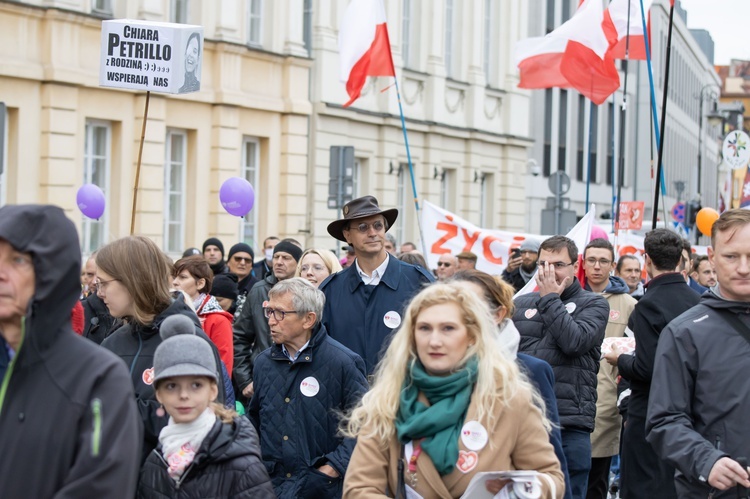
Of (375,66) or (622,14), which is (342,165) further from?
(622,14)

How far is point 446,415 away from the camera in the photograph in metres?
4.31

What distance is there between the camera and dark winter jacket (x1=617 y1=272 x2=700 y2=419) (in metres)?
7.30

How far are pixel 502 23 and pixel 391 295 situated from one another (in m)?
28.3

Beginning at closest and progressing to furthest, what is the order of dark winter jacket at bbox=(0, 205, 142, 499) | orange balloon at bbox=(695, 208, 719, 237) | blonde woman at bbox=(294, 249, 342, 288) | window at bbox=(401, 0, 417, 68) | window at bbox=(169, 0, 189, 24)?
dark winter jacket at bbox=(0, 205, 142, 499) < blonde woman at bbox=(294, 249, 342, 288) < orange balloon at bbox=(695, 208, 719, 237) < window at bbox=(169, 0, 189, 24) < window at bbox=(401, 0, 417, 68)

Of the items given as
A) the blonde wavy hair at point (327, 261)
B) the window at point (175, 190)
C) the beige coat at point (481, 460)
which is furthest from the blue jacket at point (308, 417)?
the window at point (175, 190)

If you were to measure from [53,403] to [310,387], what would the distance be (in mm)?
2874

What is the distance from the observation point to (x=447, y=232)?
16.6 metres

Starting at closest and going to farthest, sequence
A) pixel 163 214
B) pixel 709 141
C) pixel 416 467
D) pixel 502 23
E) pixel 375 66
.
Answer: pixel 416 467 < pixel 375 66 < pixel 163 214 < pixel 502 23 < pixel 709 141

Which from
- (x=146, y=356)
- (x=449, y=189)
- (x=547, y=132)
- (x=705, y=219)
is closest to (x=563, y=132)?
(x=547, y=132)

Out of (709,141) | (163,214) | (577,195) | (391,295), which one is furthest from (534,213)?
(709,141)

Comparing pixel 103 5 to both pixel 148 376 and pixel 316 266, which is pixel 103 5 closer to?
pixel 316 266

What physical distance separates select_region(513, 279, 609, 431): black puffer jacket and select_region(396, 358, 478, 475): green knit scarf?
3089 mm

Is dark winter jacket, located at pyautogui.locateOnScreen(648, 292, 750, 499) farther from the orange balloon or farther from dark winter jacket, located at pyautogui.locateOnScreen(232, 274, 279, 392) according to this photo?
the orange balloon

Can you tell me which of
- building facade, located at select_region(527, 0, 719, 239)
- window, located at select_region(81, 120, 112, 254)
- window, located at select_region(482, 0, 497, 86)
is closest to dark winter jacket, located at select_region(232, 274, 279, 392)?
window, located at select_region(81, 120, 112, 254)
